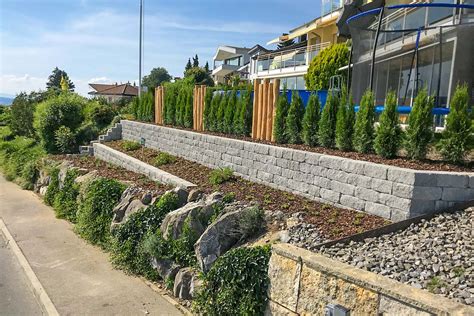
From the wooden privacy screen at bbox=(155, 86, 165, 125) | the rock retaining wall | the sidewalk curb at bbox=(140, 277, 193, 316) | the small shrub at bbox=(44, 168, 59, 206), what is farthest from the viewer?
the wooden privacy screen at bbox=(155, 86, 165, 125)

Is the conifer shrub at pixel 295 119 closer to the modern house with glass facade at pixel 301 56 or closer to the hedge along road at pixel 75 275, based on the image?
the hedge along road at pixel 75 275

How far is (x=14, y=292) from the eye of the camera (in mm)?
6672

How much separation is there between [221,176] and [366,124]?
3344 mm

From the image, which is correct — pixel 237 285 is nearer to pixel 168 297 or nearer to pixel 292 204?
pixel 168 297

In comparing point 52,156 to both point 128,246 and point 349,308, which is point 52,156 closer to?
point 128,246

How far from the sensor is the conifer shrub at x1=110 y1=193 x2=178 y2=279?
24.1 feet

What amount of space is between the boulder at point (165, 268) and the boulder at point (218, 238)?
2.28ft

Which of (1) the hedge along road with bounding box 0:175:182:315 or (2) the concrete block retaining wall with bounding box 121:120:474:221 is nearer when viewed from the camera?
(2) the concrete block retaining wall with bounding box 121:120:474:221

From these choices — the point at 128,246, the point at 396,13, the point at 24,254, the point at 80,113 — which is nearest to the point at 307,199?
the point at 128,246

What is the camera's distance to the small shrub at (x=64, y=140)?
1714cm

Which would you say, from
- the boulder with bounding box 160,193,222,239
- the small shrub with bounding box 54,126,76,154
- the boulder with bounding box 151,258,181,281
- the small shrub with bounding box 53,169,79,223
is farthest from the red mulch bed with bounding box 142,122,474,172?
the small shrub with bounding box 54,126,76,154

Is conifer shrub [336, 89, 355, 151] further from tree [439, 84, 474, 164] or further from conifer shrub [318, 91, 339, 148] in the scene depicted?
tree [439, 84, 474, 164]

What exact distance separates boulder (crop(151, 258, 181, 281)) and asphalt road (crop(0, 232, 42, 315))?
185 cm

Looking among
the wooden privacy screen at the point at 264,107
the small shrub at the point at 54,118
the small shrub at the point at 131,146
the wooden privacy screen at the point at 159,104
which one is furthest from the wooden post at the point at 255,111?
the small shrub at the point at 54,118
